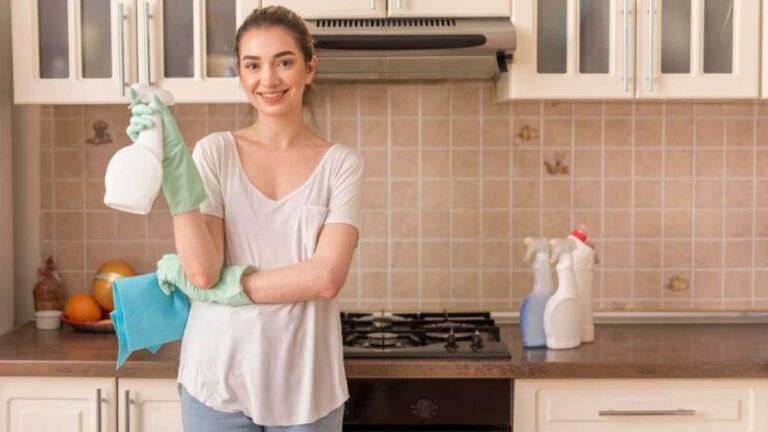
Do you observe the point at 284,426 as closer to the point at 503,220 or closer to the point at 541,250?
the point at 541,250

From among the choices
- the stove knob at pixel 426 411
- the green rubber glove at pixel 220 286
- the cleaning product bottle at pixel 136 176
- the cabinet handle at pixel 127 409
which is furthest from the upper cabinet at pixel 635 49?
the cabinet handle at pixel 127 409

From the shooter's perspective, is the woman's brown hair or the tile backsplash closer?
the woman's brown hair

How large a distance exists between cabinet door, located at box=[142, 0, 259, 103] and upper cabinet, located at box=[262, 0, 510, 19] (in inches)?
5.4

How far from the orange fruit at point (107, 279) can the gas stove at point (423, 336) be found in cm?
61

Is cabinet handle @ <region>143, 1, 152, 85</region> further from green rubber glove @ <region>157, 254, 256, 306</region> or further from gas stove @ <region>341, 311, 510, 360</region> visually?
gas stove @ <region>341, 311, 510, 360</region>

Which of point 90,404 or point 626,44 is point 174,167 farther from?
point 626,44

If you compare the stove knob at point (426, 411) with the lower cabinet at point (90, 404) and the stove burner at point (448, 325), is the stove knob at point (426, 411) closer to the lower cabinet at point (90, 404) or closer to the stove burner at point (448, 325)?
the stove burner at point (448, 325)

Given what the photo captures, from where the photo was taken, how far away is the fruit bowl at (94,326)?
9.37 feet

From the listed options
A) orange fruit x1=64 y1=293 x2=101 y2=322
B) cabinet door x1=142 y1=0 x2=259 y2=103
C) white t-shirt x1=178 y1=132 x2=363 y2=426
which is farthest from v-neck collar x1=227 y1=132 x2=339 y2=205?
orange fruit x1=64 y1=293 x2=101 y2=322

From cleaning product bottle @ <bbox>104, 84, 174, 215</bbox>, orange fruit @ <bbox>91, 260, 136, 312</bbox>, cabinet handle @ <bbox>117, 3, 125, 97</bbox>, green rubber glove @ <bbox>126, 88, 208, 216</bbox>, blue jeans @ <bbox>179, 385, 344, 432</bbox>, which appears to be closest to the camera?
cleaning product bottle @ <bbox>104, 84, 174, 215</bbox>

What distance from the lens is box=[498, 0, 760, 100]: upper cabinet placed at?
271 centimetres

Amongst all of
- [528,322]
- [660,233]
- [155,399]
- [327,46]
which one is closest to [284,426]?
[155,399]

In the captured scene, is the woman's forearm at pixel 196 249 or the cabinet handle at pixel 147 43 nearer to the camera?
the woman's forearm at pixel 196 249

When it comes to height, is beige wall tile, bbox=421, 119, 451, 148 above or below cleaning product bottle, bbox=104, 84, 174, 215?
above
